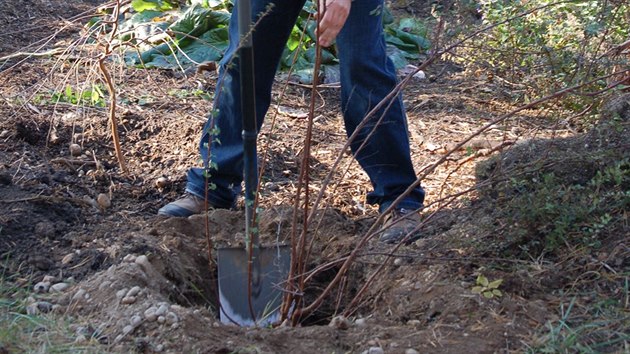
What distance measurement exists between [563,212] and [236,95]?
4.19ft

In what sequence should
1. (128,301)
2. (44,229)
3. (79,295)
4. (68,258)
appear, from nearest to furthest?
1. (128,301)
2. (79,295)
3. (68,258)
4. (44,229)

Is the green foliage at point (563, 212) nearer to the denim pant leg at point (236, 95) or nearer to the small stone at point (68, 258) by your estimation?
the denim pant leg at point (236, 95)

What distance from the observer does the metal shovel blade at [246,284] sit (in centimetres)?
290

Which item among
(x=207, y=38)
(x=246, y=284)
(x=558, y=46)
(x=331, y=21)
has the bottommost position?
(x=246, y=284)

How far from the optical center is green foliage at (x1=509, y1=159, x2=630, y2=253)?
2.75m

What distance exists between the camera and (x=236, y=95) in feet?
10.8

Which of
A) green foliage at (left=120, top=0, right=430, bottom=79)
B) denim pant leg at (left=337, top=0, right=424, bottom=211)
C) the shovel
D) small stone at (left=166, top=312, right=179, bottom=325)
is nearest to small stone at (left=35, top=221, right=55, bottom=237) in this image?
the shovel

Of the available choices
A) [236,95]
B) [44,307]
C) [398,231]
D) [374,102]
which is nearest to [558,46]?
[374,102]

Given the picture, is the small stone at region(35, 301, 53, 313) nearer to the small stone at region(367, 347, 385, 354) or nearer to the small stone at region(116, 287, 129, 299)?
the small stone at region(116, 287, 129, 299)

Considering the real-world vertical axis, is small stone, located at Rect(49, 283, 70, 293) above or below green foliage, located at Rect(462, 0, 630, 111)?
below

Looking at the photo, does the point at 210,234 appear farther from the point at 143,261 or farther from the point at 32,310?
the point at 32,310

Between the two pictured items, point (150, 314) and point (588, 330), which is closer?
point (588, 330)

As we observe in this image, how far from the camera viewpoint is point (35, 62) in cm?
558

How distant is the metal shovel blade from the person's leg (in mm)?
341
